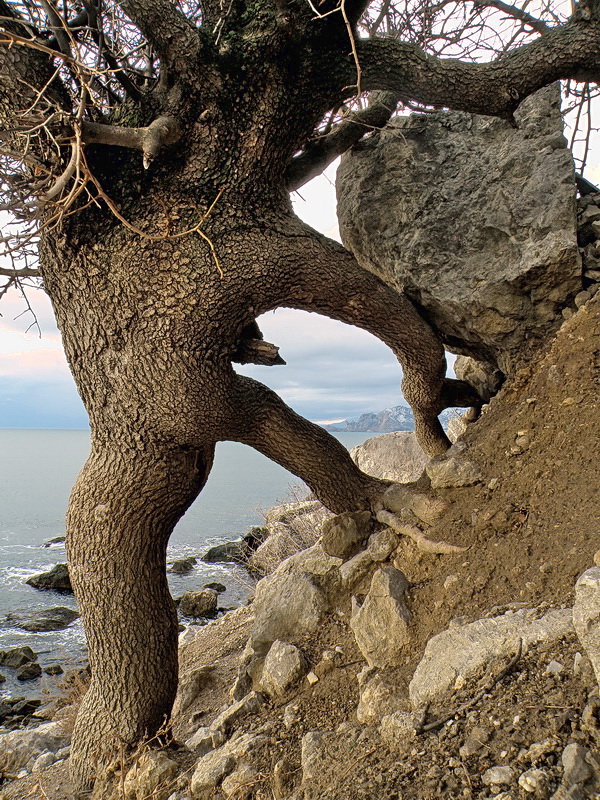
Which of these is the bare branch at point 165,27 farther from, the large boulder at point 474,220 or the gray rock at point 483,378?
the gray rock at point 483,378

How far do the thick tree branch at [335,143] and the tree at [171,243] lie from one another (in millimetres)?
552

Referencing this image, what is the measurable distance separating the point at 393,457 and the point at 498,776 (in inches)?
331

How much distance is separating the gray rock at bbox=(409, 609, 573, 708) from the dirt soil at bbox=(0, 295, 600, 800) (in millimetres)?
84

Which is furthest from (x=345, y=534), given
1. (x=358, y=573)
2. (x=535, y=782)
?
(x=535, y=782)

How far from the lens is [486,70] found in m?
4.14

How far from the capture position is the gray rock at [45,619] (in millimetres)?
11547

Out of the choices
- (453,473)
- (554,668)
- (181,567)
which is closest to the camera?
(554,668)

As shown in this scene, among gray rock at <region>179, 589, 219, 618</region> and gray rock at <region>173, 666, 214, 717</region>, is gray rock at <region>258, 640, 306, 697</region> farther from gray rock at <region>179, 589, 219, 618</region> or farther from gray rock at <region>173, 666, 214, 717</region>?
gray rock at <region>179, 589, 219, 618</region>

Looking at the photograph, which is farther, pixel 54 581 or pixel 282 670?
pixel 54 581

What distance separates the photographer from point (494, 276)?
4582mm

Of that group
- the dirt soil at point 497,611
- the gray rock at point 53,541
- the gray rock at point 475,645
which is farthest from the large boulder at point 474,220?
the gray rock at point 53,541

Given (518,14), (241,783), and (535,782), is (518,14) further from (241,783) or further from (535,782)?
(241,783)

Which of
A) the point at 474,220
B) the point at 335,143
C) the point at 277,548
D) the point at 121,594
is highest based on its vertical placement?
the point at 335,143

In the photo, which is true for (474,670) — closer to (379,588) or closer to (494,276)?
(379,588)
